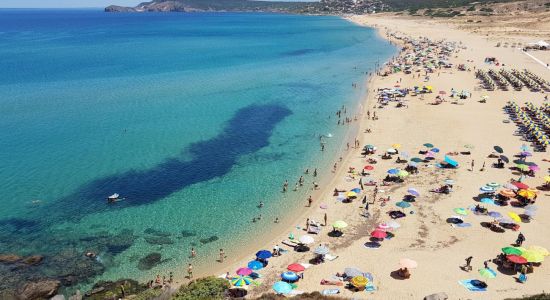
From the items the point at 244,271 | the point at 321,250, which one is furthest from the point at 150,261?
the point at 321,250

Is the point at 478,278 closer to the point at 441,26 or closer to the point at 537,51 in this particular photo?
the point at 537,51

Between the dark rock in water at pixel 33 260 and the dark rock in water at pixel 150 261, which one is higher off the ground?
the dark rock in water at pixel 33 260

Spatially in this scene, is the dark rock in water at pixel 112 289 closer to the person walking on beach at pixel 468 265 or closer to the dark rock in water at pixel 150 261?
the dark rock in water at pixel 150 261

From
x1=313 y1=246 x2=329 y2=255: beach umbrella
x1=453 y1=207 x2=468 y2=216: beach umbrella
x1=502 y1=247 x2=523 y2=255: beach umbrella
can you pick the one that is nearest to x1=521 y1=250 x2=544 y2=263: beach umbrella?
x1=502 y1=247 x2=523 y2=255: beach umbrella

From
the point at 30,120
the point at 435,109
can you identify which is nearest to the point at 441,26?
the point at 435,109

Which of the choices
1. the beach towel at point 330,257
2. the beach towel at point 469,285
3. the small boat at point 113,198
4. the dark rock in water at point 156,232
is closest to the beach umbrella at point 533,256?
the beach towel at point 469,285
